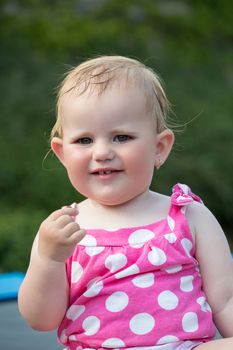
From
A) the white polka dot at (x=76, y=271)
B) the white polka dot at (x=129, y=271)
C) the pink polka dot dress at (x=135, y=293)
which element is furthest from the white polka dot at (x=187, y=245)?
the white polka dot at (x=76, y=271)

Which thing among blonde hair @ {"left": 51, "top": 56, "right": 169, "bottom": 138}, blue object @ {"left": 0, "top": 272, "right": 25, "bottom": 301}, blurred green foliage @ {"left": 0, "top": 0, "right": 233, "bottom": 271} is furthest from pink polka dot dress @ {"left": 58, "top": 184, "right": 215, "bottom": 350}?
blurred green foliage @ {"left": 0, "top": 0, "right": 233, "bottom": 271}

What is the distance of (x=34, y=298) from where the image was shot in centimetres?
183

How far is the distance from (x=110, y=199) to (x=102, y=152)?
12cm

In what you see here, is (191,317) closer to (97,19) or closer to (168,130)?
(168,130)

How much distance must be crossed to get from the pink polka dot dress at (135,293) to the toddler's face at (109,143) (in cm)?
10

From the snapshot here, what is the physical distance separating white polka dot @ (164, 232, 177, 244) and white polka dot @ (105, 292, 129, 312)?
0.51 feet

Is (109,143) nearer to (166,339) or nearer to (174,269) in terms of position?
(174,269)

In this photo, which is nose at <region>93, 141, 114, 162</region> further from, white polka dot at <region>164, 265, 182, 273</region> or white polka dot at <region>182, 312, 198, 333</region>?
white polka dot at <region>182, 312, 198, 333</region>

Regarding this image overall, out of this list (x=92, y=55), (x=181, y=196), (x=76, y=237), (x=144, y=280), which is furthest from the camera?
(x=92, y=55)

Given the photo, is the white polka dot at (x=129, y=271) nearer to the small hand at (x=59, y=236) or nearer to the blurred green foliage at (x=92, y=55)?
the small hand at (x=59, y=236)

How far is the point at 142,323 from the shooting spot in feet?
5.94

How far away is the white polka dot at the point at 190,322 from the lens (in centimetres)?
182

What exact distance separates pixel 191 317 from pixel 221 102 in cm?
555

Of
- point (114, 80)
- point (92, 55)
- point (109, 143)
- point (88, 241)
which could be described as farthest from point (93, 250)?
point (92, 55)
